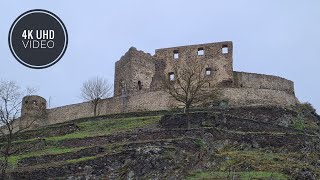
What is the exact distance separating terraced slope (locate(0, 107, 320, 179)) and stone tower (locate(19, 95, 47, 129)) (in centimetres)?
1195

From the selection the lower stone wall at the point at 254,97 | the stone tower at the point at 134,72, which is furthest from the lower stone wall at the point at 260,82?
the stone tower at the point at 134,72

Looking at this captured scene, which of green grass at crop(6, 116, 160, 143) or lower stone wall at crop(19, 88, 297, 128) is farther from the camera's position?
lower stone wall at crop(19, 88, 297, 128)

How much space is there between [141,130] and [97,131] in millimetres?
4858

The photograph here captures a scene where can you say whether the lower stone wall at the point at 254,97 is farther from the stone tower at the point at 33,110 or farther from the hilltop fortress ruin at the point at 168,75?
the stone tower at the point at 33,110

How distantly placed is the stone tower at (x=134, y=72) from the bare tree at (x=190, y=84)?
6.57 feet

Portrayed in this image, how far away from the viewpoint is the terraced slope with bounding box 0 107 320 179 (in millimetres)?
34781

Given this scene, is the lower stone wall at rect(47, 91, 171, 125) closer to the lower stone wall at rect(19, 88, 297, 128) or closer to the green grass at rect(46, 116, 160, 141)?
the lower stone wall at rect(19, 88, 297, 128)

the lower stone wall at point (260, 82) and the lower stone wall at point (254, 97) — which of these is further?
the lower stone wall at point (260, 82)

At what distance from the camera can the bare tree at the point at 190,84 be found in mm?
46094

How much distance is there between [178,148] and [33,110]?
28.2 metres

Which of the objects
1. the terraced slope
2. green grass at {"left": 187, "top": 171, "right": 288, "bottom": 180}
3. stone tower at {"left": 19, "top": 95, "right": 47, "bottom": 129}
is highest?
stone tower at {"left": 19, "top": 95, "right": 47, "bottom": 129}

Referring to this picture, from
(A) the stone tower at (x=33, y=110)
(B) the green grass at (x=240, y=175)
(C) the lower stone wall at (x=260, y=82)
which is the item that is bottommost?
(B) the green grass at (x=240, y=175)

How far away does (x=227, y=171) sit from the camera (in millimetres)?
34125

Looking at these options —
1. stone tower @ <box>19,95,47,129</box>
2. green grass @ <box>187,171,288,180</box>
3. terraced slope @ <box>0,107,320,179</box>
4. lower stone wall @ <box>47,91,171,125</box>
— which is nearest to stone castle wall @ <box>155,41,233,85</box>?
lower stone wall @ <box>47,91,171,125</box>
